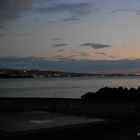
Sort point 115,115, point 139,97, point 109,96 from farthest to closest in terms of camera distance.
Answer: point 109,96, point 139,97, point 115,115

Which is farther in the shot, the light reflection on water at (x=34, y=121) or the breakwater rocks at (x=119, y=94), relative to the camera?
the breakwater rocks at (x=119, y=94)

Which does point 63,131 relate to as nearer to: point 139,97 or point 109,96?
point 139,97

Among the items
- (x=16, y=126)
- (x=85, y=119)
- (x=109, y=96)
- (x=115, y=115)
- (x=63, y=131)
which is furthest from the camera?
(x=109, y=96)

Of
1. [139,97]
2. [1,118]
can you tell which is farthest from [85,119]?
[139,97]

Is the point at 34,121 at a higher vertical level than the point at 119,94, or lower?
lower

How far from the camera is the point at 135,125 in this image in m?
13.4

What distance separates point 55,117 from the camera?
15078mm

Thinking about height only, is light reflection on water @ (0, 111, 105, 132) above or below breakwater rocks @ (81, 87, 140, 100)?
below

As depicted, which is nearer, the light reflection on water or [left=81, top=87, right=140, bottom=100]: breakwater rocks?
the light reflection on water

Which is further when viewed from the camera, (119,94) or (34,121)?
(119,94)

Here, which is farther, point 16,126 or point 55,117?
point 55,117

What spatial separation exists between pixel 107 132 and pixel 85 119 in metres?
2.59

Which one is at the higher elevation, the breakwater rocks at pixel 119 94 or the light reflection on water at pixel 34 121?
the breakwater rocks at pixel 119 94

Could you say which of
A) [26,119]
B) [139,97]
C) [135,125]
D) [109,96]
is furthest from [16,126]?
[109,96]
